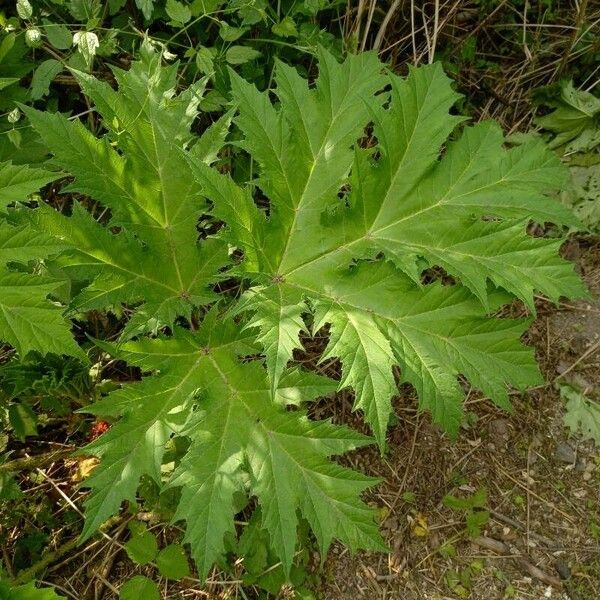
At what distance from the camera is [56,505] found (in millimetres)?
2592

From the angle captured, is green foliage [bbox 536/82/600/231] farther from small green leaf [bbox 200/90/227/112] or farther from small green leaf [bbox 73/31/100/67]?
small green leaf [bbox 73/31/100/67]

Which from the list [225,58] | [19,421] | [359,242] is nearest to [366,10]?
[225,58]

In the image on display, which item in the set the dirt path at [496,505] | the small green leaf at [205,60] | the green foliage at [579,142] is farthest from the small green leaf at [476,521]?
the small green leaf at [205,60]

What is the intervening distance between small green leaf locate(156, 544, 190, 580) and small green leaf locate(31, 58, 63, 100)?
1.87m

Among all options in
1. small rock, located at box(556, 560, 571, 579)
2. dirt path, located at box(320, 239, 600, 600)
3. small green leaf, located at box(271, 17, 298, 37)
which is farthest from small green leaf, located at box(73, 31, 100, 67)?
small rock, located at box(556, 560, 571, 579)

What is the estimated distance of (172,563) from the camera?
242 centimetres

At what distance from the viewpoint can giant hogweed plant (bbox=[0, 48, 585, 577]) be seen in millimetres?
1838

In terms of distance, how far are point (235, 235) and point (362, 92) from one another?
0.61 m

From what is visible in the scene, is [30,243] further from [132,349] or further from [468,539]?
[468,539]

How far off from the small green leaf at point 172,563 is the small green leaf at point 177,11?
80.3 inches

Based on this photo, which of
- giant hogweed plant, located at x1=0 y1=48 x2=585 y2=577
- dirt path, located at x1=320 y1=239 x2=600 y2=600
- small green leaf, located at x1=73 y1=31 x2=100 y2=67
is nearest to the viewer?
giant hogweed plant, located at x1=0 y1=48 x2=585 y2=577

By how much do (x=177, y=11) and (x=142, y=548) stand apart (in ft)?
6.82

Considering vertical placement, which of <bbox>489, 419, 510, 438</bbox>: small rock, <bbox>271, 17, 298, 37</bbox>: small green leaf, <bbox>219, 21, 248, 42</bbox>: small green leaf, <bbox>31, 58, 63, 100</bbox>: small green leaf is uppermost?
<bbox>31, 58, 63, 100</bbox>: small green leaf

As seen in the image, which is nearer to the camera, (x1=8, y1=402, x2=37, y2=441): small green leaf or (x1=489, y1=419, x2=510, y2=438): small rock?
(x1=8, y1=402, x2=37, y2=441): small green leaf
